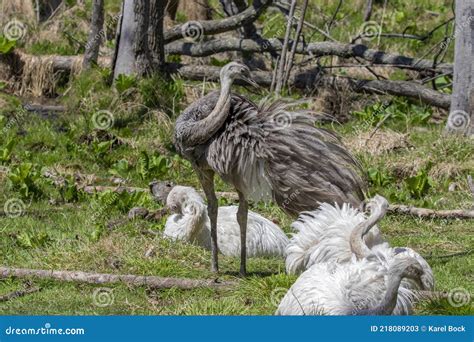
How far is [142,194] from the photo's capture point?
428 inches

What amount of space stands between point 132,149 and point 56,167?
1015 millimetres

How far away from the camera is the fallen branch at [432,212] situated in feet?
33.8

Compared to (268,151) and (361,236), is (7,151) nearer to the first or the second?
(268,151)

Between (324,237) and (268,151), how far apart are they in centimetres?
82

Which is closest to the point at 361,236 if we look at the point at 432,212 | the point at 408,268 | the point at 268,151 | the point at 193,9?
the point at 408,268

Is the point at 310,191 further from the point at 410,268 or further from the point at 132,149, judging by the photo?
the point at 132,149

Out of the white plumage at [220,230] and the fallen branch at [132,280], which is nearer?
the fallen branch at [132,280]

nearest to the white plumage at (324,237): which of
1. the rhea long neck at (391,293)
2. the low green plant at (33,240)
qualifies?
the rhea long neck at (391,293)

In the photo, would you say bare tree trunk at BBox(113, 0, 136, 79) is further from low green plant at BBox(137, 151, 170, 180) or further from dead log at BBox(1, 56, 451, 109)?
low green plant at BBox(137, 151, 170, 180)

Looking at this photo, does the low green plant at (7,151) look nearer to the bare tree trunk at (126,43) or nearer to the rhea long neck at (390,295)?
the bare tree trunk at (126,43)

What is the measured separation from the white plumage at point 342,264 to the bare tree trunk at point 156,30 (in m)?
6.74

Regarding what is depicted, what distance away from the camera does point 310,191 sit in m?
8.17

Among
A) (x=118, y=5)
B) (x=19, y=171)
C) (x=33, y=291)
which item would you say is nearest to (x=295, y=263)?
(x=33, y=291)

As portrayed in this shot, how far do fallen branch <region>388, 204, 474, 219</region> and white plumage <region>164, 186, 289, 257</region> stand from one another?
4.31 ft
